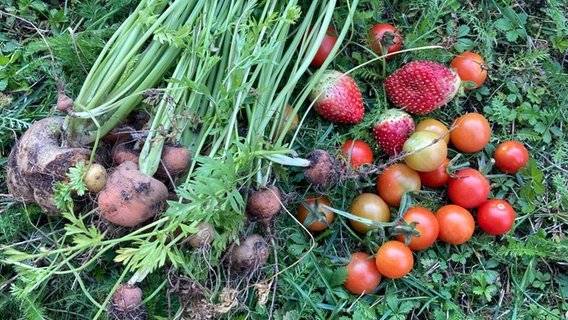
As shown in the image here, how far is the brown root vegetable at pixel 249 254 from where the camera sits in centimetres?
138

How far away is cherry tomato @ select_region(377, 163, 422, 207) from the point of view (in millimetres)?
1604

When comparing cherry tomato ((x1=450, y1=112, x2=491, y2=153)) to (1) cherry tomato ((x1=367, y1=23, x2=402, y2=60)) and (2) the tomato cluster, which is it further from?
(1) cherry tomato ((x1=367, y1=23, x2=402, y2=60))

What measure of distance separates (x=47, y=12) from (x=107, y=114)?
0.62 meters

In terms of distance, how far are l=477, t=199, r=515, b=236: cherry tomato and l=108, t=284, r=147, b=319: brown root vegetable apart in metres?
1.06

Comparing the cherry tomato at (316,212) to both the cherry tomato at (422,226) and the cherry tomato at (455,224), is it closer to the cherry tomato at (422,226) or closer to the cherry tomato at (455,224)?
the cherry tomato at (422,226)

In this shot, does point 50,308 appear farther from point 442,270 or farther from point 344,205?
point 442,270

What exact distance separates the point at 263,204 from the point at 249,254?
5.6 inches

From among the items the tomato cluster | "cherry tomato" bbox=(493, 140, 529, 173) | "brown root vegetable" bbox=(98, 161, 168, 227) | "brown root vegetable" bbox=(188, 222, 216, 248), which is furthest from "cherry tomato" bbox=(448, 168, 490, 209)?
"brown root vegetable" bbox=(98, 161, 168, 227)

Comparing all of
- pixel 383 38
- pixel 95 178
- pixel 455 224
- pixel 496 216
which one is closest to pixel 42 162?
pixel 95 178

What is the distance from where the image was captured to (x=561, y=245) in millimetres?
1607

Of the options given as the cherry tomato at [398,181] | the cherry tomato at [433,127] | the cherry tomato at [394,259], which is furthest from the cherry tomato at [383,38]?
the cherry tomato at [394,259]

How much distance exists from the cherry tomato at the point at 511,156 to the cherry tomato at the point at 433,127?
18cm

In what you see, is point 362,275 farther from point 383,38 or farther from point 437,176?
point 383,38

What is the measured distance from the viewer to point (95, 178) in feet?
4.31
